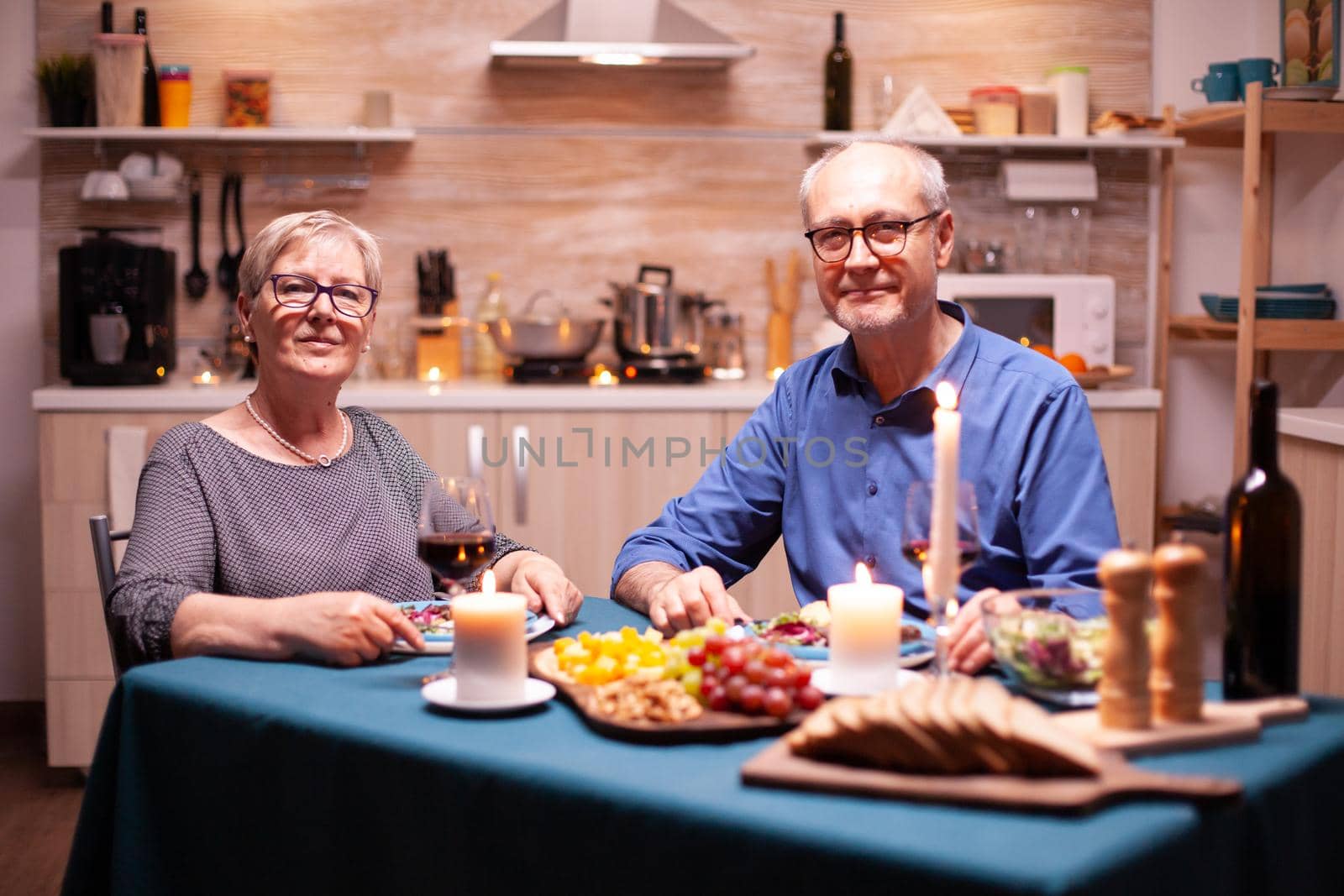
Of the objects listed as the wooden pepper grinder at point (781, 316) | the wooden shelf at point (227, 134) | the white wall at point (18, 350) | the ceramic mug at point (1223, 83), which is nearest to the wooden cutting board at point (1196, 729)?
the wooden pepper grinder at point (781, 316)

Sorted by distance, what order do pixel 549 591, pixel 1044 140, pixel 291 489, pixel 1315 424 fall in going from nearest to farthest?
pixel 549 591 < pixel 291 489 < pixel 1315 424 < pixel 1044 140

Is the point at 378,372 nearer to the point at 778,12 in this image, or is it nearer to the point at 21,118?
the point at 21,118

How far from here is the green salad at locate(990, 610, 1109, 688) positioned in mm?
1241

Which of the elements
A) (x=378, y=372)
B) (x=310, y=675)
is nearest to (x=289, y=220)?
(x=310, y=675)

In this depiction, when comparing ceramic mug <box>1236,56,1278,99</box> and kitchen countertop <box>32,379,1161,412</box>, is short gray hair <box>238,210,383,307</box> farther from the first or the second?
ceramic mug <box>1236,56,1278,99</box>

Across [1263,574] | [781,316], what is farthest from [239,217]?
[1263,574]

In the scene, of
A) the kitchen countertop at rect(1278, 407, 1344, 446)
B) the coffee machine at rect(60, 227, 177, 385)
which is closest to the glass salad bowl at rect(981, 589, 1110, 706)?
the kitchen countertop at rect(1278, 407, 1344, 446)

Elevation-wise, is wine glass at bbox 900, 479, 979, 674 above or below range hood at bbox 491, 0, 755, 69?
below

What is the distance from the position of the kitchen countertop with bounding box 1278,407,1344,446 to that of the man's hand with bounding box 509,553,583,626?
5.79 feet

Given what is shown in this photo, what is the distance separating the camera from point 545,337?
12.5ft

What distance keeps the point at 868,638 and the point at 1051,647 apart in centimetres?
18

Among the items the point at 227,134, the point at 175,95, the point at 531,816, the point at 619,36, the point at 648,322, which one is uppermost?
the point at 619,36

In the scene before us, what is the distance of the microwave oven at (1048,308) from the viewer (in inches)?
153

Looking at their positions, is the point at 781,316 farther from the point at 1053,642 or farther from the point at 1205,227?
the point at 1053,642
